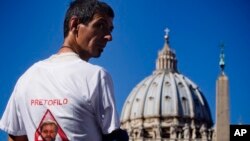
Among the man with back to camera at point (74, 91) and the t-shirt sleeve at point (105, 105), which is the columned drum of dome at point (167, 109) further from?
the t-shirt sleeve at point (105, 105)

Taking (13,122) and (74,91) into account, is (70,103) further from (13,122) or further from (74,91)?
(13,122)

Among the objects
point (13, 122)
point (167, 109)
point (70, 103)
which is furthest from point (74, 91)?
point (167, 109)

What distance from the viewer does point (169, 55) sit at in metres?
75.4

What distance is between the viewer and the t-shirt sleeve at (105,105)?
1.98 meters

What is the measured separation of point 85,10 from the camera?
2121mm

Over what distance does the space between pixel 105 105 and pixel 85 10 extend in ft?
0.98

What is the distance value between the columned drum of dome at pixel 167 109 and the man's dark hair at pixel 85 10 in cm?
6595

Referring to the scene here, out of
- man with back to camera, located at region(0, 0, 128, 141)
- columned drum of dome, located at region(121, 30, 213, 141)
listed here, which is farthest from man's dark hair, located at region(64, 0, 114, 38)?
columned drum of dome, located at region(121, 30, 213, 141)

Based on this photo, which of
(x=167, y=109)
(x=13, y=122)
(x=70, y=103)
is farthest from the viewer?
(x=167, y=109)

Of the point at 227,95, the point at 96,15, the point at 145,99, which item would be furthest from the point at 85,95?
the point at 145,99

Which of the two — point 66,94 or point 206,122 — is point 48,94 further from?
point 206,122

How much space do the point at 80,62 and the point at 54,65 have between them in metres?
0.08

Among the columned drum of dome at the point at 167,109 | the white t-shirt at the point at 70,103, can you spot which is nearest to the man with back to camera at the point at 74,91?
the white t-shirt at the point at 70,103

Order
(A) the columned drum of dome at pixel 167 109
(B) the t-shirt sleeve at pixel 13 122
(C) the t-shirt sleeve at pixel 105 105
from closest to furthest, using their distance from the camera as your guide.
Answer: (C) the t-shirt sleeve at pixel 105 105
(B) the t-shirt sleeve at pixel 13 122
(A) the columned drum of dome at pixel 167 109
